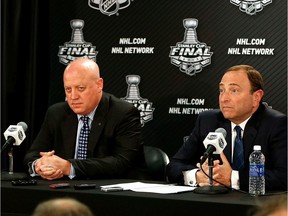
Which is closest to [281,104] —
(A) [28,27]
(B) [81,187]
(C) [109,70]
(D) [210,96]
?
(D) [210,96]

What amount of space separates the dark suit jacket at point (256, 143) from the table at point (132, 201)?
15.6 inches

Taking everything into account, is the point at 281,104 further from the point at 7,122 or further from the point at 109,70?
the point at 7,122

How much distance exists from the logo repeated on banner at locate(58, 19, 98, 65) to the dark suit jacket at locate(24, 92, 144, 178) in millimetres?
1261

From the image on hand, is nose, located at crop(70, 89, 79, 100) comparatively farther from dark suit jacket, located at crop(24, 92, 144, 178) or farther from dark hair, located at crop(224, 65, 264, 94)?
dark hair, located at crop(224, 65, 264, 94)

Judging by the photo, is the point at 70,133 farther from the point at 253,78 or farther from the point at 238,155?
the point at 253,78

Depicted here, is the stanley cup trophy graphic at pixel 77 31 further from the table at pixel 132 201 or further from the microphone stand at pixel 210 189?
the microphone stand at pixel 210 189

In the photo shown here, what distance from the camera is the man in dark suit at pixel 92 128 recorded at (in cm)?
464

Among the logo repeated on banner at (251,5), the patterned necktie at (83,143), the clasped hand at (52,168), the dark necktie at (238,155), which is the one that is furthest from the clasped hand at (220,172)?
the logo repeated on banner at (251,5)

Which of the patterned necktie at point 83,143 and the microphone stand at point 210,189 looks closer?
the microphone stand at point 210,189

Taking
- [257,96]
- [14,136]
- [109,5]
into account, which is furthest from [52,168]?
[109,5]

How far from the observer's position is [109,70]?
6031 millimetres

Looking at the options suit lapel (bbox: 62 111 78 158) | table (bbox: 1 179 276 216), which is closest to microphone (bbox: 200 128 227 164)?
table (bbox: 1 179 276 216)

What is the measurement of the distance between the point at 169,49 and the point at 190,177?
6.23 ft

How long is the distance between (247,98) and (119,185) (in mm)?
1096
